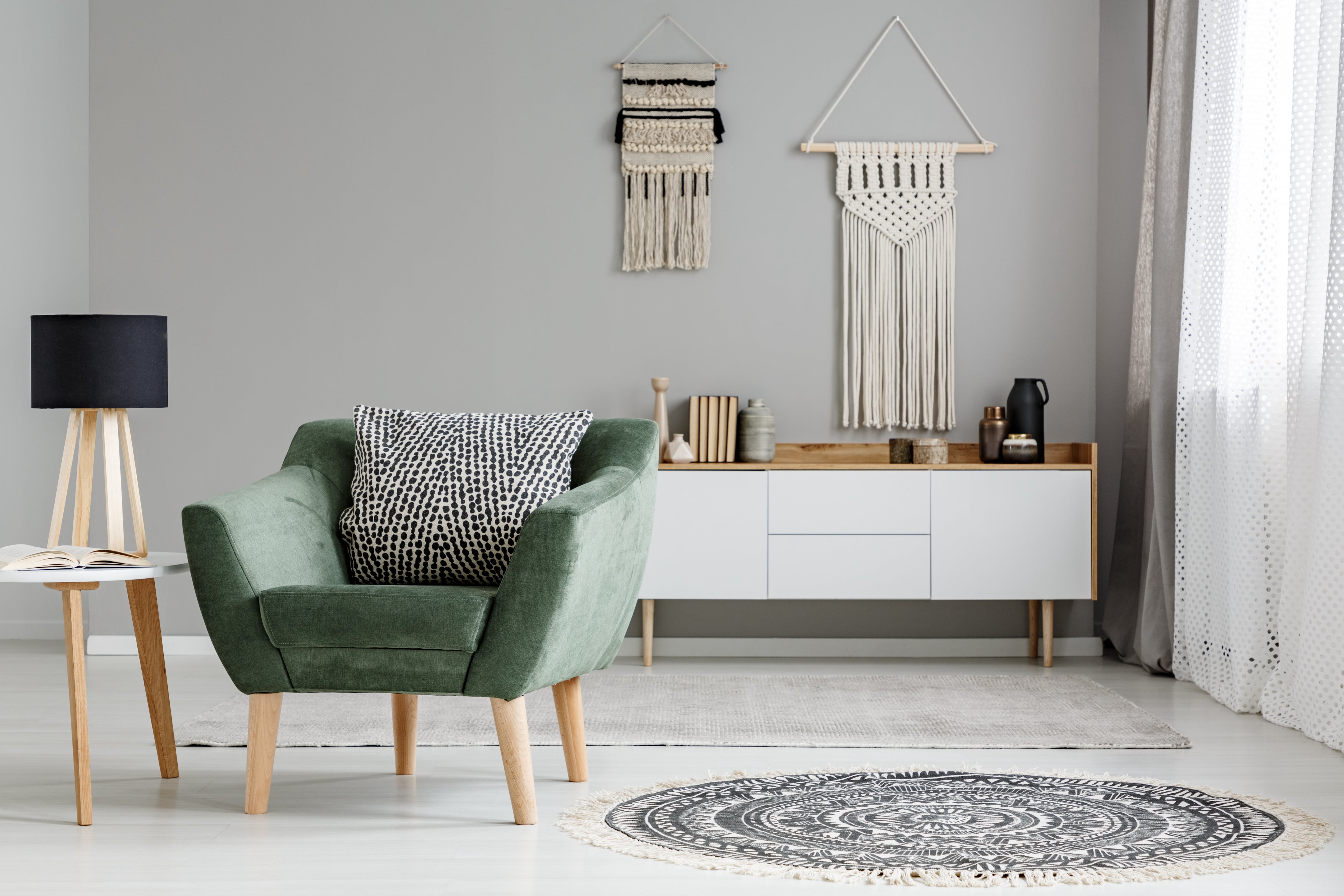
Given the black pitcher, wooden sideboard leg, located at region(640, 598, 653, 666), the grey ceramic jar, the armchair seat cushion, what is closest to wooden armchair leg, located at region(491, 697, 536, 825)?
the armchair seat cushion

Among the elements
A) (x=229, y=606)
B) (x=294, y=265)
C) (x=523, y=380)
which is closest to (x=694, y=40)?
(x=523, y=380)

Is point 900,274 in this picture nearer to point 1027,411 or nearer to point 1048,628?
point 1027,411

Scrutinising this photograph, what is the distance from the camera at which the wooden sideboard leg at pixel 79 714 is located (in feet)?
7.61

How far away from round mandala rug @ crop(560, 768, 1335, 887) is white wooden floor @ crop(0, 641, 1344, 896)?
2.1 inches

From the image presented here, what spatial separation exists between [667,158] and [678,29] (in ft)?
1.54

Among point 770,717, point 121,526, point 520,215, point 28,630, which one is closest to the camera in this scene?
point 121,526

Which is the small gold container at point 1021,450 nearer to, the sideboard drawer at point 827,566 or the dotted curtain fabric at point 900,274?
the dotted curtain fabric at point 900,274

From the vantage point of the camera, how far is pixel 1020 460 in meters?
4.27

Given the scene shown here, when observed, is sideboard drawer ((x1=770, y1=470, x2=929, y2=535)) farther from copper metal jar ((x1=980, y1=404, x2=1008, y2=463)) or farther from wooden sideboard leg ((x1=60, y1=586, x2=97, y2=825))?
wooden sideboard leg ((x1=60, y1=586, x2=97, y2=825))

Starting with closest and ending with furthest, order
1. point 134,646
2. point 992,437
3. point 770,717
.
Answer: point 770,717 → point 992,437 → point 134,646

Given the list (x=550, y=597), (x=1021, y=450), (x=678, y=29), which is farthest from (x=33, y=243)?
(x=1021, y=450)

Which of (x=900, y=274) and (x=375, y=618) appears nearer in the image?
(x=375, y=618)

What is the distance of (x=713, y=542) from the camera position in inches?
165

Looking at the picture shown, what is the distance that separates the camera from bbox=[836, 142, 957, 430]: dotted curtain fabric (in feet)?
14.7
